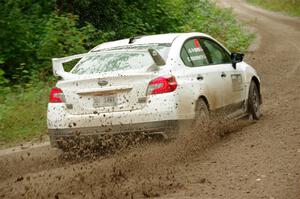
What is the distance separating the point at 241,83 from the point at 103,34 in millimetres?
7849

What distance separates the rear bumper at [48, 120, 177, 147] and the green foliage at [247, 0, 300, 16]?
35.1 metres

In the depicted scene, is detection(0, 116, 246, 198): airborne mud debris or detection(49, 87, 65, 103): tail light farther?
detection(49, 87, 65, 103): tail light

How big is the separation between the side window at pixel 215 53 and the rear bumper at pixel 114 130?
2.03 m

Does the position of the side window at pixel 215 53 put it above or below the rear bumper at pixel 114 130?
above

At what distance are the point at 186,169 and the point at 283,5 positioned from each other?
40.5 meters

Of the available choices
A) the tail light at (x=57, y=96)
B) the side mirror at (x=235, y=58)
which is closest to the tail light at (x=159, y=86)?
the tail light at (x=57, y=96)

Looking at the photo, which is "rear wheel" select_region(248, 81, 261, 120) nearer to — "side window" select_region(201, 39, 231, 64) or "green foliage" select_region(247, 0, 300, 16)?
"side window" select_region(201, 39, 231, 64)

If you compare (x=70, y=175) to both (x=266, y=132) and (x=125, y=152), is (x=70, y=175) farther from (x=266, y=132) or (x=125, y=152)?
(x=266, y=132)

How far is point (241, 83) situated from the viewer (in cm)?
1012

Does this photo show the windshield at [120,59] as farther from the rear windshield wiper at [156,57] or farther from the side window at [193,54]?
the side window at [193,54]

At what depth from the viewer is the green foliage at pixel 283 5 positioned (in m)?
42.8

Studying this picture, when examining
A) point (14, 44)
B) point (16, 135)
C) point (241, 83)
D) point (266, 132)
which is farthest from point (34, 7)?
point (266, 132)

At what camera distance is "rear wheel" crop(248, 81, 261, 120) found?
34.4 feet

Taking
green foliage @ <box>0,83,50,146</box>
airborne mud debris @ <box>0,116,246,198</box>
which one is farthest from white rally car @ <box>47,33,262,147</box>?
green foliage @ <box>0,83,50,146</box>
